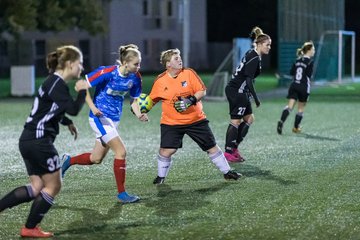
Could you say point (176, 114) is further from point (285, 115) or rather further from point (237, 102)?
point (285, 115)

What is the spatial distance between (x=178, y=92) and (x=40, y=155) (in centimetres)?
304

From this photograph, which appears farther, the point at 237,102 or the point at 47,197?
the point at 237,102

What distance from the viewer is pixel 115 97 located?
8.68m

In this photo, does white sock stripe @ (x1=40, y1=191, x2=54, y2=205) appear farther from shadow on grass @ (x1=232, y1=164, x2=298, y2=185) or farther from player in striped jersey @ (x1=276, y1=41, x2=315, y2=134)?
player in striped jersey @ (x1=276, y1=41, x2=315, y2=134)

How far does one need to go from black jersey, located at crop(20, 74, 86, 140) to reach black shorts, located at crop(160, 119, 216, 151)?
2753 millimetres

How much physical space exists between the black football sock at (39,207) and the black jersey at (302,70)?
9477 mm

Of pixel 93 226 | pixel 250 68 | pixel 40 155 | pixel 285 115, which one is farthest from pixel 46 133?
pixel 285 115

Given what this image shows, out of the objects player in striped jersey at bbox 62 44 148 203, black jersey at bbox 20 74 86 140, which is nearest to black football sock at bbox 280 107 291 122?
player in striped jersey at bbox 62 44 148 203

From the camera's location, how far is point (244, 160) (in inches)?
452

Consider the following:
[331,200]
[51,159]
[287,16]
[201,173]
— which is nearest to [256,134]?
[201,173]

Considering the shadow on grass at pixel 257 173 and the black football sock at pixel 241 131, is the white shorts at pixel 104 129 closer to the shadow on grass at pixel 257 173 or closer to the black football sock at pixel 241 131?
the shadow on grass at pixel 257 173

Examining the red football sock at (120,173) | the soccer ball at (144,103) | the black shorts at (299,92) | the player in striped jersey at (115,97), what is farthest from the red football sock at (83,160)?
A: the black shorts at (299,92)

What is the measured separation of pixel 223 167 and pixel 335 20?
103 feet

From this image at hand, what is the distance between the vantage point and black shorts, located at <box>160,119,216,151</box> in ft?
30.9
